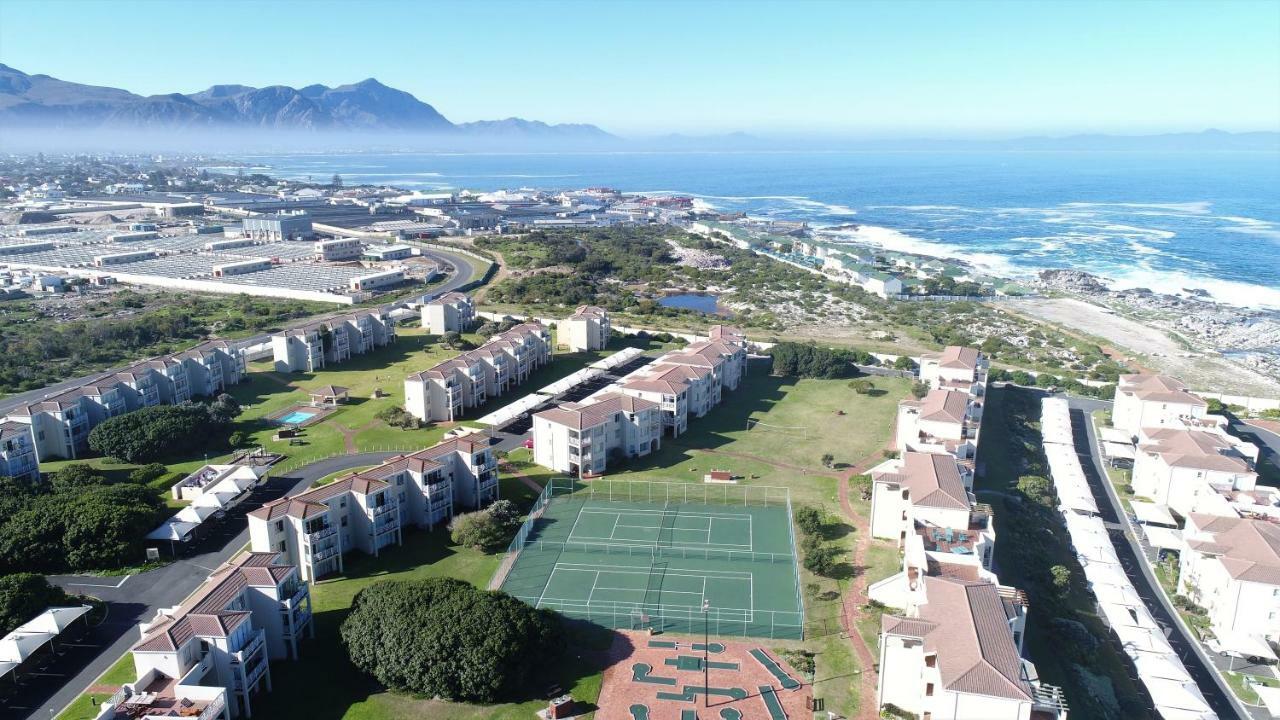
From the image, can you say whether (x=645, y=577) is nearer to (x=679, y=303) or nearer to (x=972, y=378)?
(x=972, y=378)

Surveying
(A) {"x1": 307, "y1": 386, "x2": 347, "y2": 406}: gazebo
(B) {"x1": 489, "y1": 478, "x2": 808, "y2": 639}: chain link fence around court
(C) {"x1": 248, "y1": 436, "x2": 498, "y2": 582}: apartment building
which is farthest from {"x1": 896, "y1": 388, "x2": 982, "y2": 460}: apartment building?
(A) {"x1": 307, "y1": 386, "x2": 347, "y2": 406}: gazebo

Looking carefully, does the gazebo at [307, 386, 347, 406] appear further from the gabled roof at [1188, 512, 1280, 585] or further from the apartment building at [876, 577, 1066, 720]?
the gabled roof at [1188, 512, 1280, 585]

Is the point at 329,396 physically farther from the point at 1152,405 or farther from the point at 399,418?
the point at 1152,405

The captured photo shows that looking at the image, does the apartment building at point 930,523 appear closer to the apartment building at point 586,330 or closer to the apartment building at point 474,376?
the apartment building at point 474,376

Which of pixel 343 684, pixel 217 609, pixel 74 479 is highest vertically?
pixel 217 609

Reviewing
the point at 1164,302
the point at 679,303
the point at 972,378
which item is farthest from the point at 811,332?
the point at 1164,302

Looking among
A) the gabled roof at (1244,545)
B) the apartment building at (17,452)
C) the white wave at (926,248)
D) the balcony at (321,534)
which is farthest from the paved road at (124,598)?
the white wave at (926,248)

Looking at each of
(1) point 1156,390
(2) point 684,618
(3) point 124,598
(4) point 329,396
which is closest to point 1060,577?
(2) point 684,618

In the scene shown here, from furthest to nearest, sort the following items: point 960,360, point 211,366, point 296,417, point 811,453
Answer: point 211,366 → point 960,360 → point 296,417 → point 811,453
